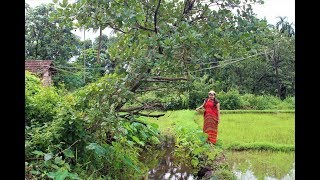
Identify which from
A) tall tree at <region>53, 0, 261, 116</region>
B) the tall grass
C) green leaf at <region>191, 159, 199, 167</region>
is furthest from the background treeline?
the tall grass

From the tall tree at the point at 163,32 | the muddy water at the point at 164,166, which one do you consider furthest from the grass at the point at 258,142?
the tall tree at the point at 163,32

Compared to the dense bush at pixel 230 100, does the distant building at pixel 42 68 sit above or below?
above

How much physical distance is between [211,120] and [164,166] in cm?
113

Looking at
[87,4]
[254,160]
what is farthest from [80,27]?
[254,160]

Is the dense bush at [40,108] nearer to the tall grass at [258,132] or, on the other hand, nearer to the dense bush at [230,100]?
the tall grass at [258,132]

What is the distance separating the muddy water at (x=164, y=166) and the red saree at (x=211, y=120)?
0.71 metres

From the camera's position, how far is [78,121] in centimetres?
318

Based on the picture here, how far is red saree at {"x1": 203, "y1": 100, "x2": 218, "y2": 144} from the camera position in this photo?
18.7 ft

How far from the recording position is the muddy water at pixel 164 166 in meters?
4.71

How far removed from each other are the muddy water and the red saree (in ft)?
2.34

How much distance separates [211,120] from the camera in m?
5.75

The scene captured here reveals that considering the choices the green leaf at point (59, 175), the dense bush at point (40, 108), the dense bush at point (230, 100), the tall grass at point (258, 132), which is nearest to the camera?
the green leaf at point (59, 175)

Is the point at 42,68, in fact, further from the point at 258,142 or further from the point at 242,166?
the point at 242,166
